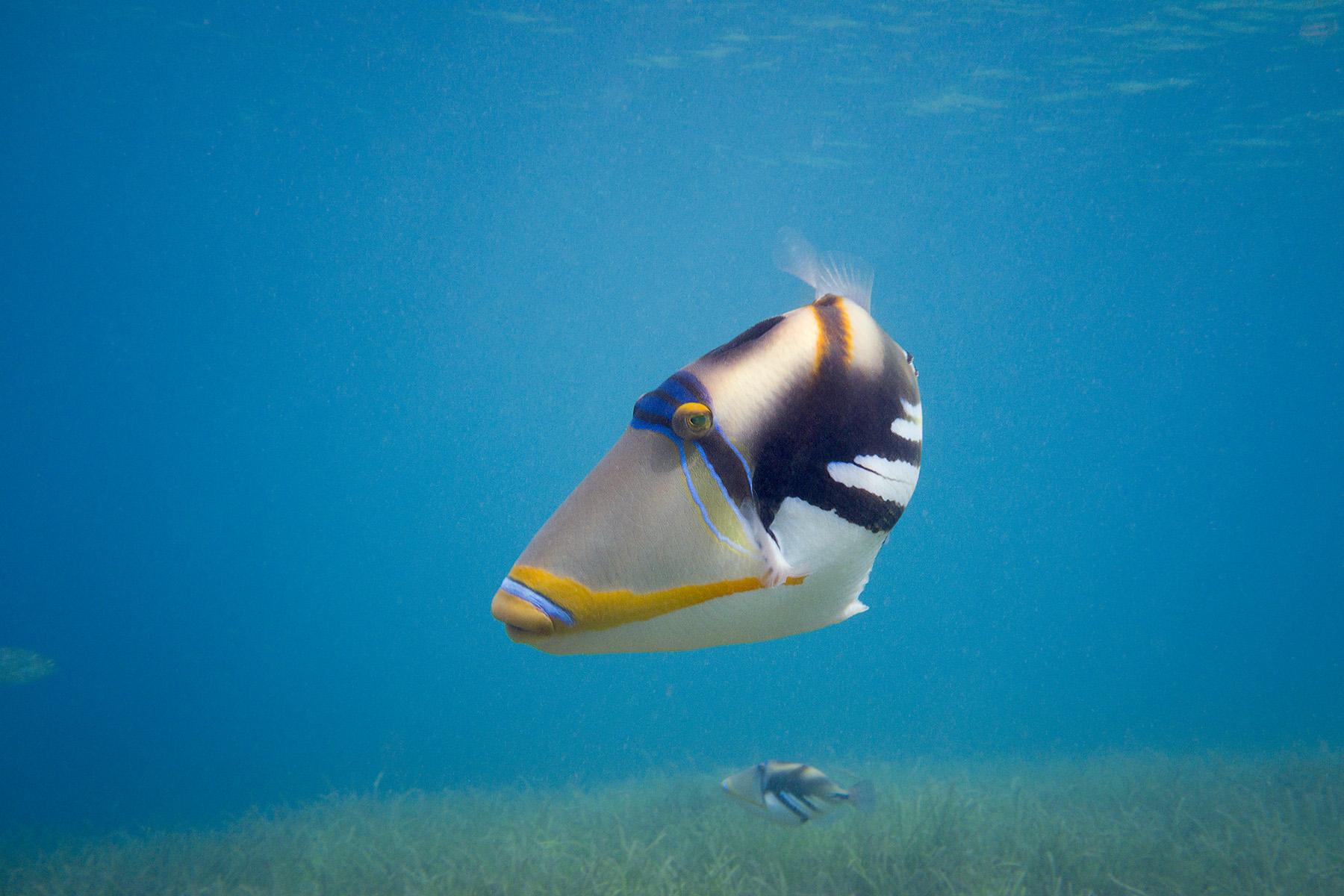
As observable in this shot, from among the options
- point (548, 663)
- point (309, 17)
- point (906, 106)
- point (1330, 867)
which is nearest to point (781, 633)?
point (1330, 867)

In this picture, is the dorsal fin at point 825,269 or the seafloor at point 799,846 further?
the seafloor at point 799,846

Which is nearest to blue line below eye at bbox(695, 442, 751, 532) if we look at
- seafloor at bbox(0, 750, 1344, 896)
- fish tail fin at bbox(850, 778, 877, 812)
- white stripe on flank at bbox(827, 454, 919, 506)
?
white stripe on flank at bbox(827, 454, 919, 506)

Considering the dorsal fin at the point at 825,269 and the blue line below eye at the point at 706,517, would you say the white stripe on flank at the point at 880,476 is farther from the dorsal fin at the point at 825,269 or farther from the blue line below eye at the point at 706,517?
the dorsal fin at the point at 825,269

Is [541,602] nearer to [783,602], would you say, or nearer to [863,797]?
[783,602]

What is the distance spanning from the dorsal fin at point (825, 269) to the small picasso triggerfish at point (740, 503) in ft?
0.66

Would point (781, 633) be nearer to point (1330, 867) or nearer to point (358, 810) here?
point (1330, 867)

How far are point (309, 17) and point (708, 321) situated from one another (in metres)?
30.9

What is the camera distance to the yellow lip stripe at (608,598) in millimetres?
607

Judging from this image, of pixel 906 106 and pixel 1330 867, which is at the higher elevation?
pixel 906 106

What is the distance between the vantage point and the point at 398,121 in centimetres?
2255

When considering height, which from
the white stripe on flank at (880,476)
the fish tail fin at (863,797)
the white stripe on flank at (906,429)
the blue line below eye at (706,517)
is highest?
the white stripe on flank at (906,429)

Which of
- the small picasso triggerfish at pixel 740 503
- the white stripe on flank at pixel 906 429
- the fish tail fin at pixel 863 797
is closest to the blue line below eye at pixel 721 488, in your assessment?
the small picasso triggerfish at pixel 740 503

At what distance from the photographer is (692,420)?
0.69 m

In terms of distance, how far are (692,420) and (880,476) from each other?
236 millimetres
